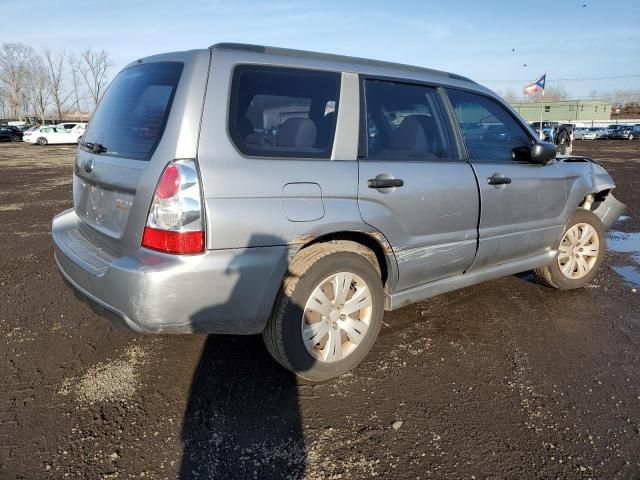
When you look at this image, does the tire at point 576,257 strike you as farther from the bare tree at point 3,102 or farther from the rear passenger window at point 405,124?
the bare tree at point 3,102

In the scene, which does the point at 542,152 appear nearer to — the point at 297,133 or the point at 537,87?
the point at 297,133

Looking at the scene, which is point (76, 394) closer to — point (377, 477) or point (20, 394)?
point (20, 394)

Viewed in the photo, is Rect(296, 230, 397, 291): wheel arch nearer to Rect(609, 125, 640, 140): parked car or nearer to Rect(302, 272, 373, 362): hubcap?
Rect(302, 272, 373, 362): hubcap

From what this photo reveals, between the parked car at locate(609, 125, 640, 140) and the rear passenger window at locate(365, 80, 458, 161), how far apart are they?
173ft

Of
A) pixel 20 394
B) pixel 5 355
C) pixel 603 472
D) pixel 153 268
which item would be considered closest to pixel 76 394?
pixel 20 394

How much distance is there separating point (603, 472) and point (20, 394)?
122 inches

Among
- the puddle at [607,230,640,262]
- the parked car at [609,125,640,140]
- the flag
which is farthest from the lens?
the parked car at [609,125,640,140]

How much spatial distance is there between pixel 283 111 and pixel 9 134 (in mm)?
45451

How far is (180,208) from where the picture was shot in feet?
8.05

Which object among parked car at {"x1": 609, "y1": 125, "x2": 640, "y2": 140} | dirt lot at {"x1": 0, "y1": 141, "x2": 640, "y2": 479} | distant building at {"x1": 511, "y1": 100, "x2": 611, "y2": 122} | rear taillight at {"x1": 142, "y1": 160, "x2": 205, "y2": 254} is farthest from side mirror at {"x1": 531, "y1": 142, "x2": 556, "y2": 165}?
distant building at {"x1": 511, "y1": 100, "x2": 611, "y2": 122}

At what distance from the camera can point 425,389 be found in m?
2.98

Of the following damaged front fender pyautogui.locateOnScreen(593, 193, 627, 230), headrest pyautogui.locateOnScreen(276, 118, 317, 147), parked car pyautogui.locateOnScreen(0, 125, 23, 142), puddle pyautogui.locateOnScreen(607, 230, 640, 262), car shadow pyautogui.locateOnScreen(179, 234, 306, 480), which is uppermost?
parked car pyautogui.locateOnScreen(0, 125, 23, 142)

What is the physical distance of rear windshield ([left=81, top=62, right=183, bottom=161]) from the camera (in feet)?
8.70

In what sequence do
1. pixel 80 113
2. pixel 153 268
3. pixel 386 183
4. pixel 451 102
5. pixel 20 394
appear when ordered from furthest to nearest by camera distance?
1. pixel 80 113
2. pixel 451 102
3. pixel 386 183
4. pixel 20 394
5. pixel 153 268
